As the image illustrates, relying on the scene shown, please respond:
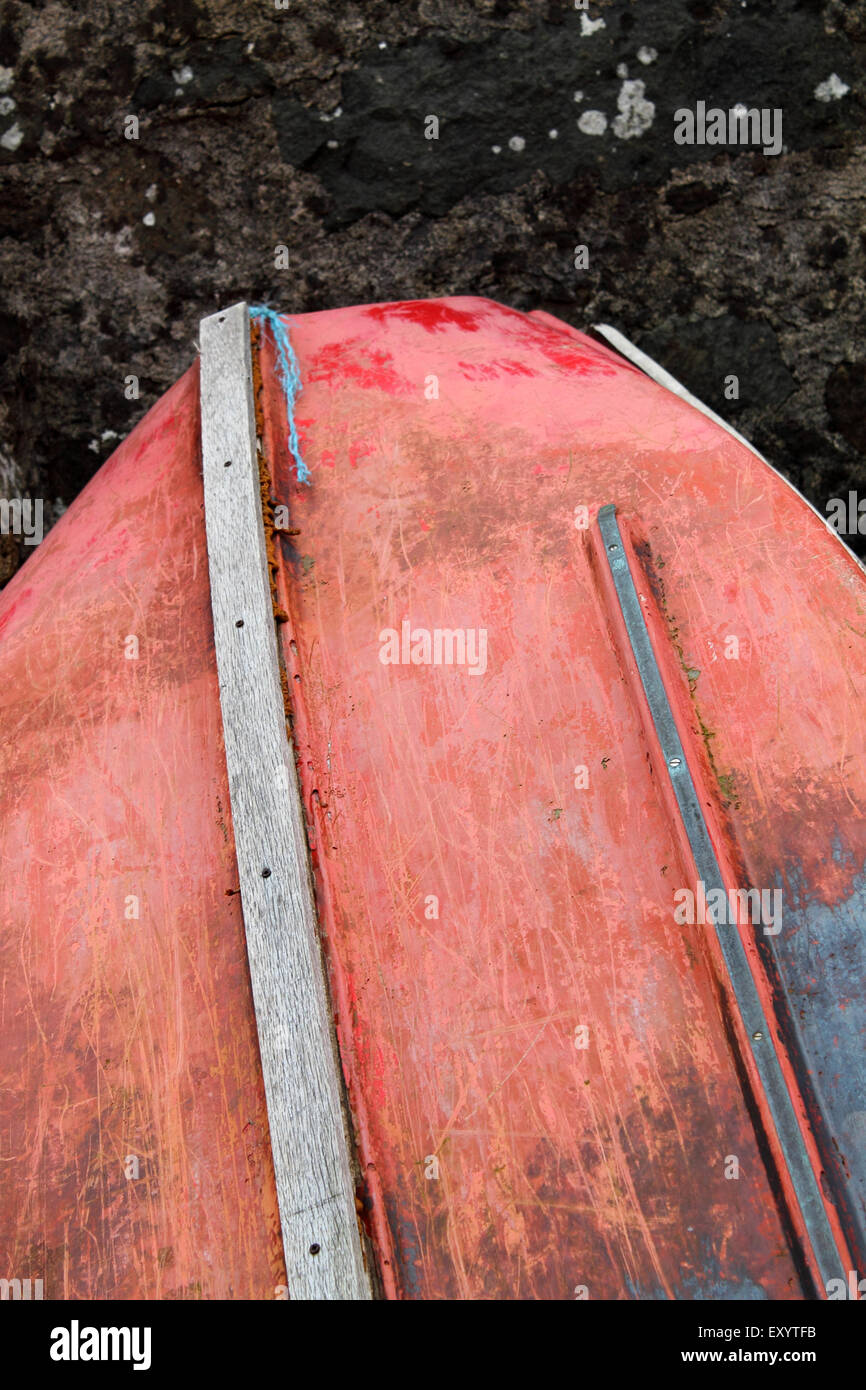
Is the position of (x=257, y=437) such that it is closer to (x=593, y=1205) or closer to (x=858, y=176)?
(x=593, y=1205)

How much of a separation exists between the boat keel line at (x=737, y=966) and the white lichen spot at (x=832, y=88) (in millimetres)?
1579

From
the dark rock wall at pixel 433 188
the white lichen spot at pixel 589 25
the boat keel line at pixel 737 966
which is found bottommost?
the boat keel line at pixel 737 966

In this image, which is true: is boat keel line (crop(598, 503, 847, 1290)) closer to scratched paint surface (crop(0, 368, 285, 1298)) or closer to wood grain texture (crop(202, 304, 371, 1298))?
wood grain texture (crop(202, 304, 371, 1298))

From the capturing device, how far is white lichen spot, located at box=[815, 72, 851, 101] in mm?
2434

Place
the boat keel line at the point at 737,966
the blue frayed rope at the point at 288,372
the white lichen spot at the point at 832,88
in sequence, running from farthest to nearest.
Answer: the white lichen spot at the point at 832,88 < the blue frayed rope at the point at 288,372 < the boat keel line at the point at 737,966

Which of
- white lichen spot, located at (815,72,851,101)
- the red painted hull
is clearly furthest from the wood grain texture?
white lichen spot, located at (815,72,851,101)

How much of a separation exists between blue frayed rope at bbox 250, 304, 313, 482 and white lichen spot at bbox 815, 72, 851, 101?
1.40m

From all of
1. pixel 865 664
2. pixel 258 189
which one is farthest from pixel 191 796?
pixel 258 189

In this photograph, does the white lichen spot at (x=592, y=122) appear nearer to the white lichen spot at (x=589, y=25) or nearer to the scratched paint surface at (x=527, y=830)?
the white lichen spot at (x=589, y=25)

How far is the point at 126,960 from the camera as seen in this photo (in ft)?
4.65

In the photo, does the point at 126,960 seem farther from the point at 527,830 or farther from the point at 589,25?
the point at 589,25

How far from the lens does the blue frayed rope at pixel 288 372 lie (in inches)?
69.8

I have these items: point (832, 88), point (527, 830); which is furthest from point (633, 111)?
point (527, 830)

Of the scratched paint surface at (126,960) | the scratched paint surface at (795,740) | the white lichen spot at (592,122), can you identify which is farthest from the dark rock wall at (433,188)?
the scratched paint surface at (795,740)
